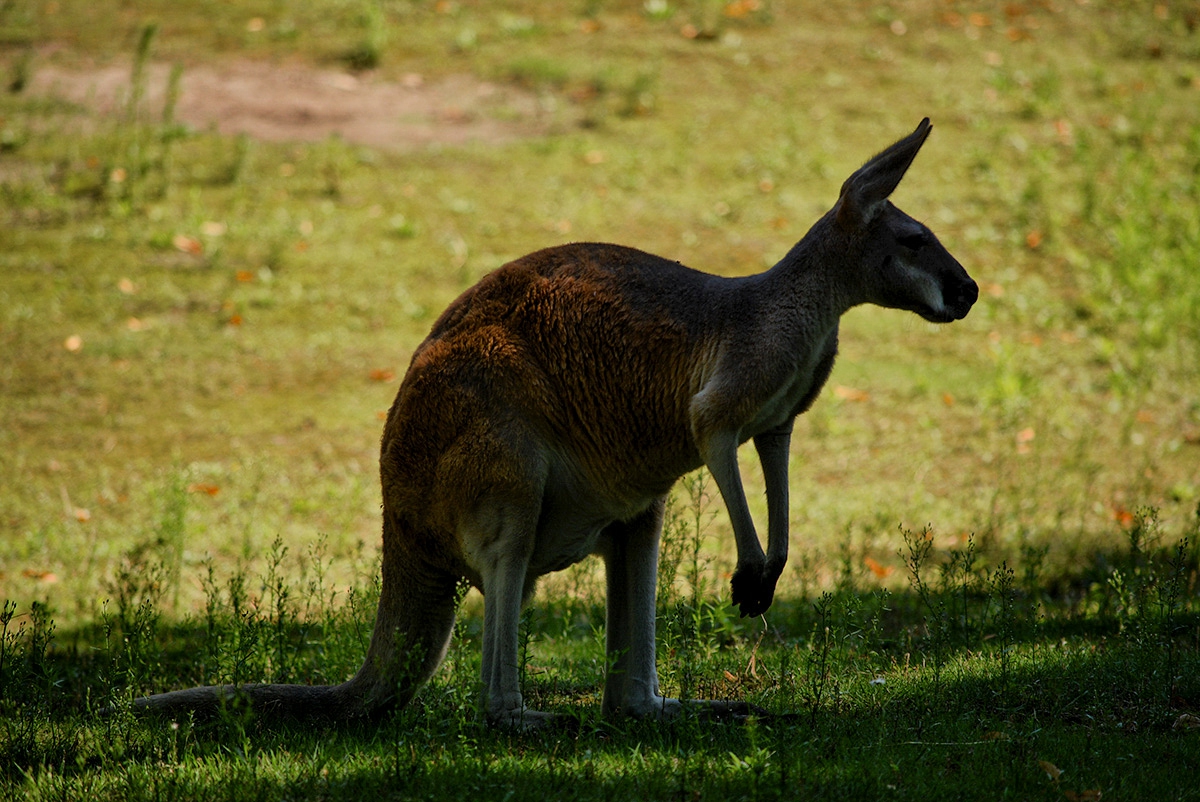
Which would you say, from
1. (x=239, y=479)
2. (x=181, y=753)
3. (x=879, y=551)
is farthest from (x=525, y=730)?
(x=239, y=479)

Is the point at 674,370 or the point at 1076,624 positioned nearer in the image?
the point at 674,370

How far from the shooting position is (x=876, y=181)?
3.92m

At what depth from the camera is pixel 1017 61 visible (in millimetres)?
13211

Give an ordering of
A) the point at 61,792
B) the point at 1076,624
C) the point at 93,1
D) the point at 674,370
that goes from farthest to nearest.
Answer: the point at 93,1 < the point at 1076,624 < the point at 674,370 < the point at 61,792

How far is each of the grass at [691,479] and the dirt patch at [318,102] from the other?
0.26 m

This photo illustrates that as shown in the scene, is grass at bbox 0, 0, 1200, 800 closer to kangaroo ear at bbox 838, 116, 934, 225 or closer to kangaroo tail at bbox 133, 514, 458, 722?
kangaroo tail at bbox 133, 514, 458, 722

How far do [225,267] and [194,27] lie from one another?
205 inches

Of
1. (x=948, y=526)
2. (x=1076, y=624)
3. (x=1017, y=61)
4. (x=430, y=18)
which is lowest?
(x=1076, y=624)

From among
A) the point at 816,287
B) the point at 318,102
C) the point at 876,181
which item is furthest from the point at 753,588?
the point at 318,102

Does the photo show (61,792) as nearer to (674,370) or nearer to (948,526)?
(674,370)

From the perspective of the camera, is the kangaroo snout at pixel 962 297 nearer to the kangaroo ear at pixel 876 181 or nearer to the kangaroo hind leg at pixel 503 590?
the kangaroo ear at pixel 876 181

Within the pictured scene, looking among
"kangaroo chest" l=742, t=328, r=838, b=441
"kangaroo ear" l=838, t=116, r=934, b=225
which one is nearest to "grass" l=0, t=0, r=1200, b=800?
"kangaroo chest" l=742, t=328, r=838, b=441

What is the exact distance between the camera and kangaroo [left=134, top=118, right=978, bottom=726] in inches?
156

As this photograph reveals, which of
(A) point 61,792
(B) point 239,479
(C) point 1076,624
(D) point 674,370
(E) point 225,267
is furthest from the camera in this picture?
(E) point 225,267
